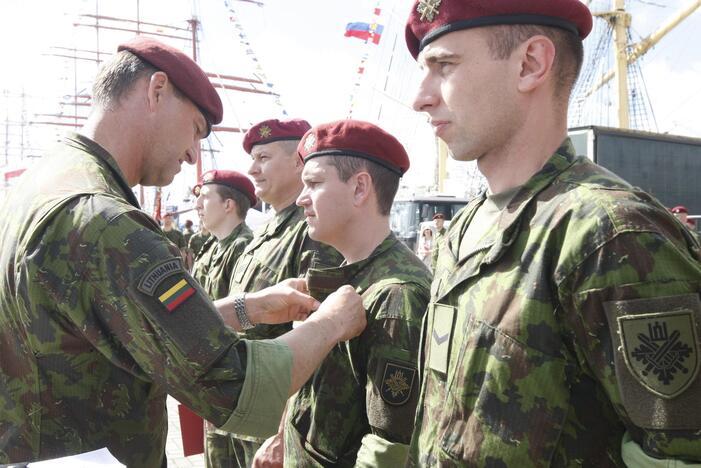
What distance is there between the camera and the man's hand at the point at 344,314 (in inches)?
80.9

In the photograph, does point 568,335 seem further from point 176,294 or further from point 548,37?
point 176,294

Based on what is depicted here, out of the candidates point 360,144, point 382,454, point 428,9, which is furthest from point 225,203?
point 428,9

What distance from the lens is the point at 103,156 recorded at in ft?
6.33

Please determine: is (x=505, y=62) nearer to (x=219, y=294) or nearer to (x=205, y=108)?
(x=205, y=108)

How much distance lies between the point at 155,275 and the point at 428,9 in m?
1.01

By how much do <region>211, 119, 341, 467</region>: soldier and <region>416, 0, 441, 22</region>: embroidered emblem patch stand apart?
225 centimetres

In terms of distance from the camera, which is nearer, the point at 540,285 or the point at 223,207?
the point at 540,285

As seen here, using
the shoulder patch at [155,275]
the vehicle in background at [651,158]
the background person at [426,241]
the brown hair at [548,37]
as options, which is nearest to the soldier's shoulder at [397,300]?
the shoulder patch at [155,275]

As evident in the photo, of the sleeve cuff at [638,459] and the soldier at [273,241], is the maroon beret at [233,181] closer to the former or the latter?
the soldier at [273,241]

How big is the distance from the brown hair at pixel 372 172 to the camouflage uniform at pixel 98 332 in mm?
1134

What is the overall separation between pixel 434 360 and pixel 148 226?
A: 859 millimetres

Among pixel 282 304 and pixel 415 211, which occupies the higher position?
pixel 415 211

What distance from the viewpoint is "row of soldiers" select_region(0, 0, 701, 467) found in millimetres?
1183

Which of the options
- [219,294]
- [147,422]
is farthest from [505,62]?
[219,294]
